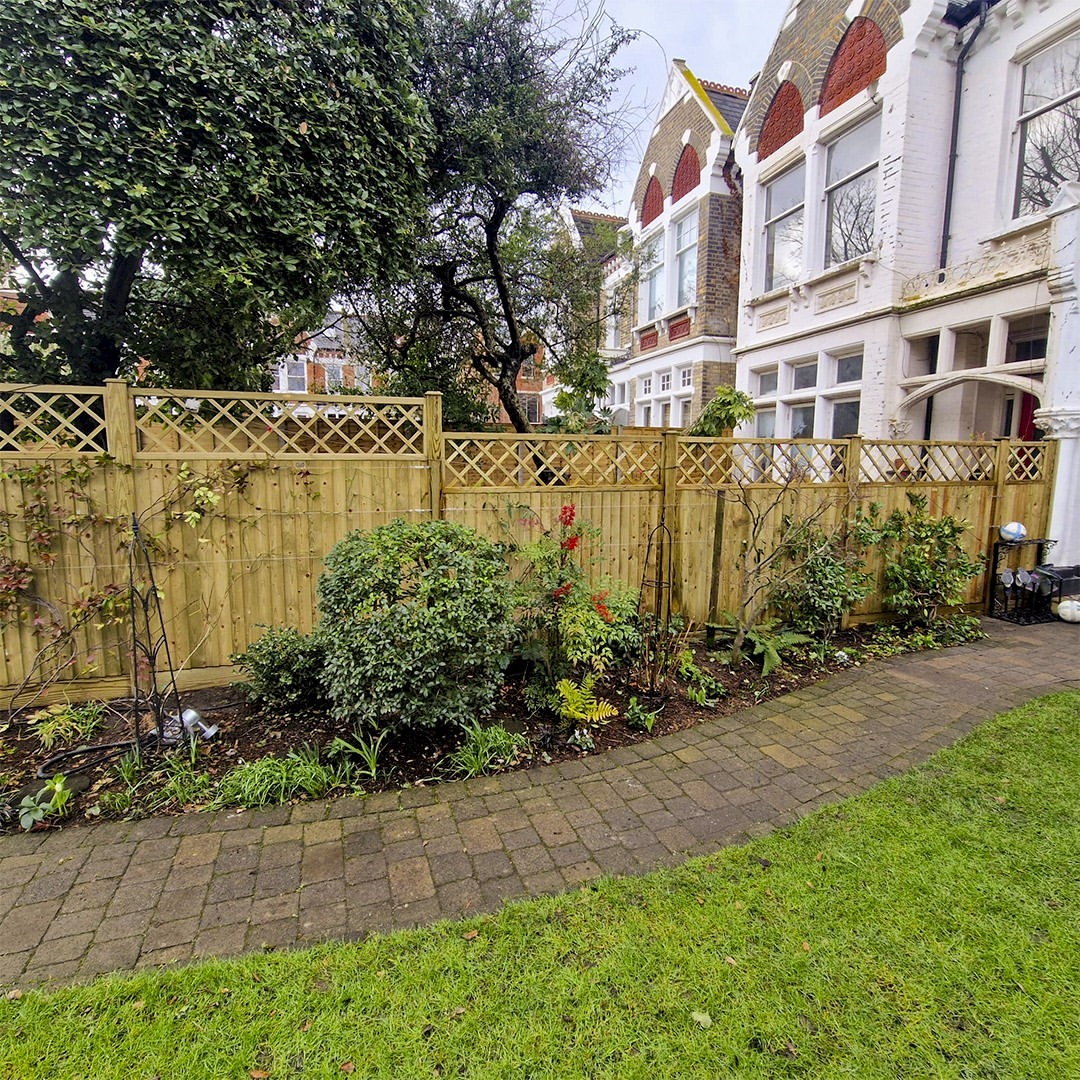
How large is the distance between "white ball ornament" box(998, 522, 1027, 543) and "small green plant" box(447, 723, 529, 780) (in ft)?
20.2

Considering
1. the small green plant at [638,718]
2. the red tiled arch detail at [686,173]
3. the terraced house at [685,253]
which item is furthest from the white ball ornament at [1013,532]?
the red tiled arch detail at [686,173]

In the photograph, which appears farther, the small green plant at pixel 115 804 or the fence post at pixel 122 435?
the fence post at pixel 122 435

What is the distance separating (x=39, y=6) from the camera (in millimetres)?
3322

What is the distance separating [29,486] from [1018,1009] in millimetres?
5659

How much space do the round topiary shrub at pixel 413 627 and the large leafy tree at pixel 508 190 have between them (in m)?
3.69

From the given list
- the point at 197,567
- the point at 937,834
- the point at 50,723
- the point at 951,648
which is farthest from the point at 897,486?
the point at 50,723

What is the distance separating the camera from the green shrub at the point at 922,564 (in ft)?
19.4

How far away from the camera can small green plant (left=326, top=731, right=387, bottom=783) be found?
330 centimetres

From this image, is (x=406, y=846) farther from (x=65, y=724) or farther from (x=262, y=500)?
(x=262, y=500)

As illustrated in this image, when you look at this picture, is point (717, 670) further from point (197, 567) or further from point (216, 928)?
point (197, 567)

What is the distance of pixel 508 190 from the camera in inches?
269

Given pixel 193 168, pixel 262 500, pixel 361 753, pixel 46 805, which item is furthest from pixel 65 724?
pixel 193 168

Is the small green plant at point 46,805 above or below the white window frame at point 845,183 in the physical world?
below

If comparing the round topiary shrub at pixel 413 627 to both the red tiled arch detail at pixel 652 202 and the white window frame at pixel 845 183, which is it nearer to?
the white window frame at pixel 845 183
